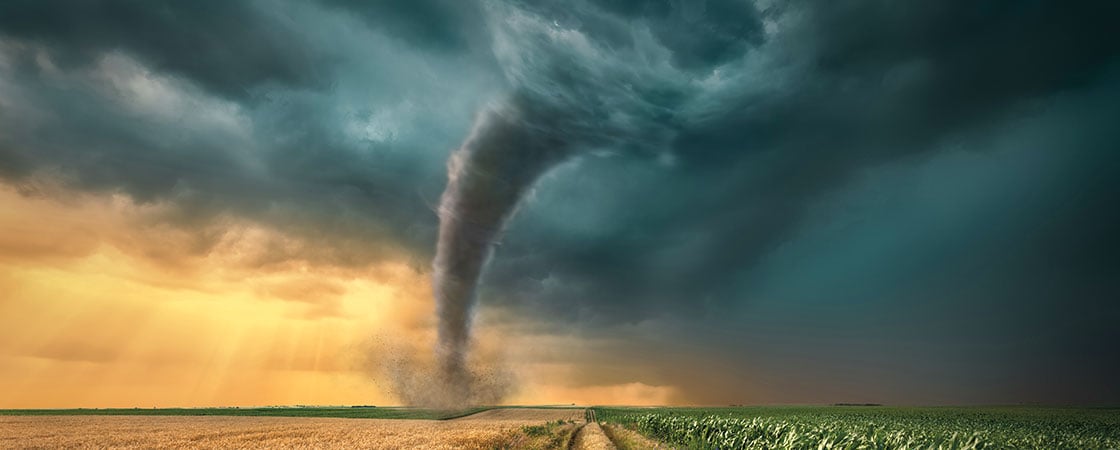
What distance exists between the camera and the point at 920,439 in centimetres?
2903

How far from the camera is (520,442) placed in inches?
1379

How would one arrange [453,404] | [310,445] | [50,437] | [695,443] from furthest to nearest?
1. [453,404]
2. [50,437]
3. [310,445]
4. [695,443]

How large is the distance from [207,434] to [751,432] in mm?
36549

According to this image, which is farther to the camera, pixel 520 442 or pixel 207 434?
pixel 207 434

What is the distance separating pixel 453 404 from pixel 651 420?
47271 mm

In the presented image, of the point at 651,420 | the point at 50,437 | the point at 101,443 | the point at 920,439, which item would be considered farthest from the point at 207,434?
the point at 920,439

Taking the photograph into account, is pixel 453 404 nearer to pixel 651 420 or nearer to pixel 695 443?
pixel 651 420

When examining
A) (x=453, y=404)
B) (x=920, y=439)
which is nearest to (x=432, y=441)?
(x=920, y=439)

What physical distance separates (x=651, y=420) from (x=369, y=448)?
2116 centimetres

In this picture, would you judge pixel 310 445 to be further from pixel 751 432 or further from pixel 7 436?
pixel 7 436

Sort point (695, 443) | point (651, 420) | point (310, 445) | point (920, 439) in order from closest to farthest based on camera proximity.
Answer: point (695, 443) → point (920, 439) → point (310, 445) → point (651, 420)

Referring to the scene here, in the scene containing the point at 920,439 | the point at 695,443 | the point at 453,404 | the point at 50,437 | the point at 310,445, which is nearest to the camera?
the point at 695,443

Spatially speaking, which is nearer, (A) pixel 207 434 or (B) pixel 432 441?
(B) pixel 432 441


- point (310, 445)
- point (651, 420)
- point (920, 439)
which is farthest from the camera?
point (651, 420)
